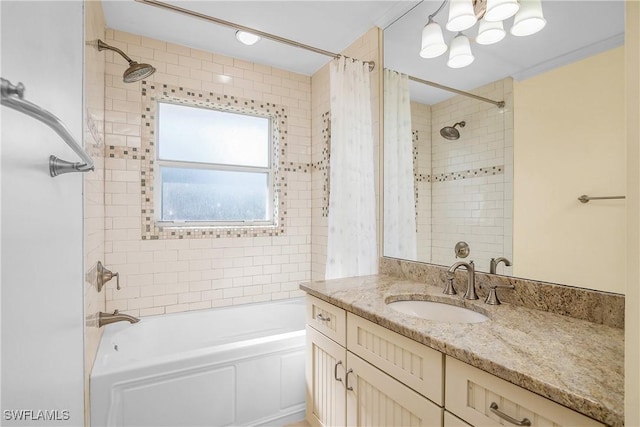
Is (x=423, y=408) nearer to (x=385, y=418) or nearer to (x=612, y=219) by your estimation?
(x=385, y=418)

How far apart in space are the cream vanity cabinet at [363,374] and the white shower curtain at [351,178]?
1.61ft

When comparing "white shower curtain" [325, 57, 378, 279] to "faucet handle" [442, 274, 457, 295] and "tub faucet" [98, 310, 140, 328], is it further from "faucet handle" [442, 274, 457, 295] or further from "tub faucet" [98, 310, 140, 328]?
"tub faucet" [98, 310, 140, 328]

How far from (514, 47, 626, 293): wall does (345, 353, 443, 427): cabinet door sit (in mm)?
723

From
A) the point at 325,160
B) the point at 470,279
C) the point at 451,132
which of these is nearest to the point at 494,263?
the point at 470,279

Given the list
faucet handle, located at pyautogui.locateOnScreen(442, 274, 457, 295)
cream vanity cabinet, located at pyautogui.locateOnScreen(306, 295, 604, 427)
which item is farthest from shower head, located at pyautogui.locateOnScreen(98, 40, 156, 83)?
faucet handle, located at pyautogui.locateOnScreen(442, 274, 457, 295)

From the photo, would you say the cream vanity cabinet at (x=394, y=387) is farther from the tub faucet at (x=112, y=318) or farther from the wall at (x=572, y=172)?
the tub faucet at (x=112, y=318)

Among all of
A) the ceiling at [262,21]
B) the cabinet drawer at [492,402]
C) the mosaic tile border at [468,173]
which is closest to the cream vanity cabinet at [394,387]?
the cabinet drawer at [492,402]

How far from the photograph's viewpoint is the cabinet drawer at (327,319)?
4.85ft

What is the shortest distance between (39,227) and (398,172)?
5.94 ft

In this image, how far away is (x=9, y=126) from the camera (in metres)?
0.65

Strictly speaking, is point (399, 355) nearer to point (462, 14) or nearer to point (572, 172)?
point (572, 172)

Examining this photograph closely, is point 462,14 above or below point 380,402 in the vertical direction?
above

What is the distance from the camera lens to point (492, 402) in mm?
861

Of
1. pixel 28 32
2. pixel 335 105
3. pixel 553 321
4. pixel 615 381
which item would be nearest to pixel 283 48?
pixel 335 105
